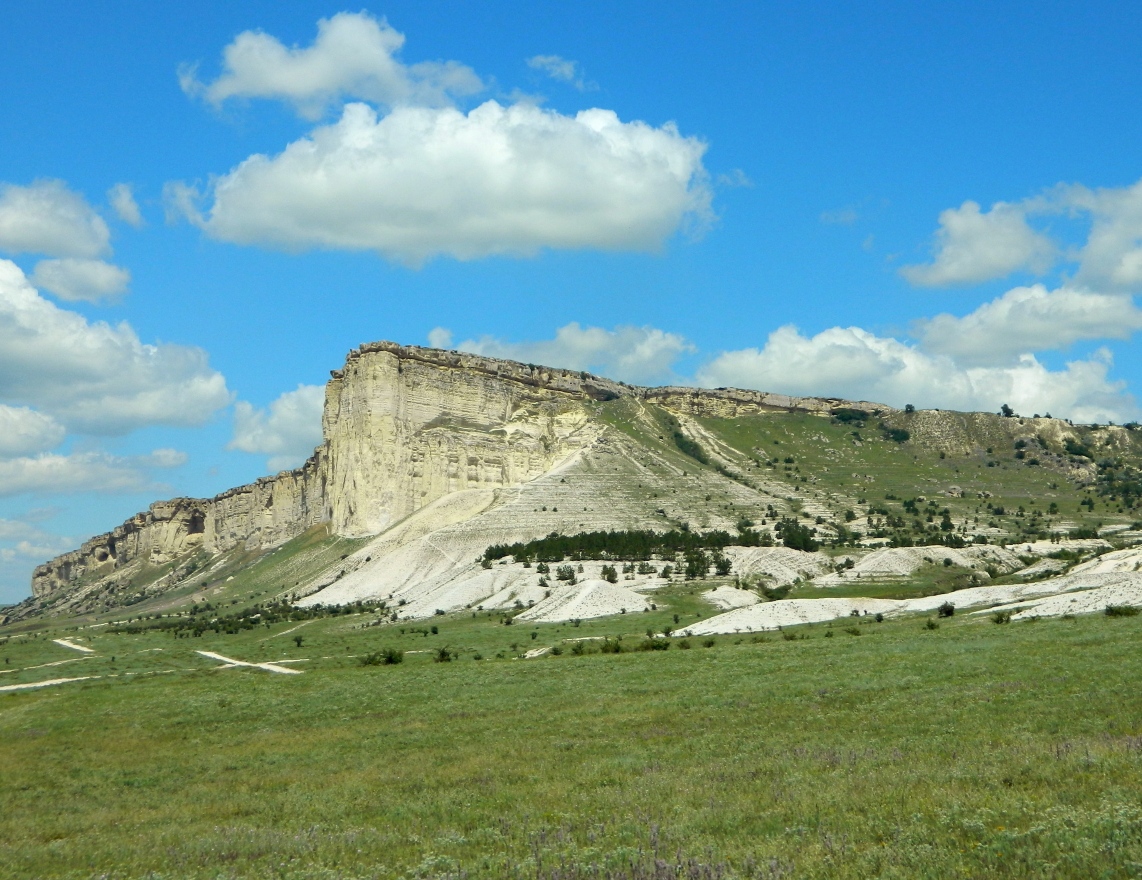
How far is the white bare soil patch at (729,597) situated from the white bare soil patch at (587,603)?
4.54 meters

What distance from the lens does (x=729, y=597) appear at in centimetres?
7038

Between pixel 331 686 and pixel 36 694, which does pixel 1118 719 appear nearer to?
pixel 331 686

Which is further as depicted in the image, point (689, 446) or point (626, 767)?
point (689, 446)

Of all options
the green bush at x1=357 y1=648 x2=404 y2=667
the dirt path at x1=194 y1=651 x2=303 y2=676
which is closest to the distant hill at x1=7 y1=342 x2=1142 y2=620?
the dirt path at x1=194 y1=651 x2=303 y2=676

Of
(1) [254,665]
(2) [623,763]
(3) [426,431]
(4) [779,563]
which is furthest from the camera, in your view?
(3) [426,431]

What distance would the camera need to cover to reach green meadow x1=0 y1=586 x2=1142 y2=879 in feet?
37.0

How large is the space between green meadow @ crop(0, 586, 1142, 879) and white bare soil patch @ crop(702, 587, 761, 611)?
96.1 feet

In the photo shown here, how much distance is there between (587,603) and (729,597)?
9974mm

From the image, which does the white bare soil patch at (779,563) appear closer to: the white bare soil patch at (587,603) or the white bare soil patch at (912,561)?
the white bare soil patch at (912,561)

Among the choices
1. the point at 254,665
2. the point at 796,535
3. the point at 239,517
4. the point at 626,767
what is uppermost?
the point at 239,517

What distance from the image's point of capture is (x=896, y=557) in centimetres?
7844

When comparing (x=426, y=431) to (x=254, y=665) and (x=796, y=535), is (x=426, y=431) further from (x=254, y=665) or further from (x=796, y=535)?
(x=254, y=665)

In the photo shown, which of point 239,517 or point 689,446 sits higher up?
point 689,446

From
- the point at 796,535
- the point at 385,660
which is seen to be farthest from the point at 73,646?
the point at 796,535
